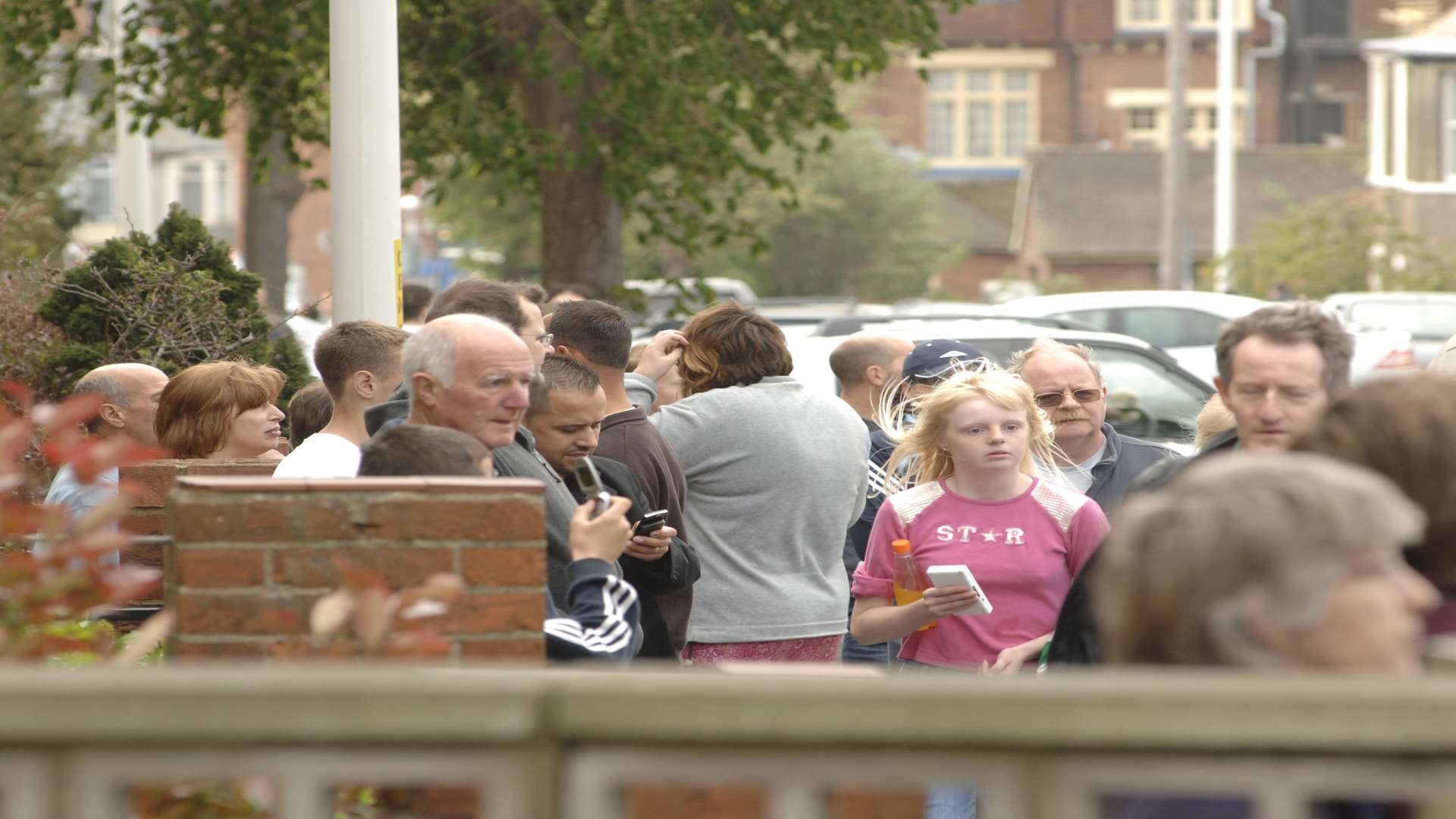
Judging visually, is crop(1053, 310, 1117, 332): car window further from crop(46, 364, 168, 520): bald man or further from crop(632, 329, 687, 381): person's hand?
crop(46, 364, 168, 520): bald man

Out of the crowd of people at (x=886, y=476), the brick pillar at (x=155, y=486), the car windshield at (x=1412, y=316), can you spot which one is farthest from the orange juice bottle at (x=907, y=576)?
the car windshield at (x=1412, y=316)

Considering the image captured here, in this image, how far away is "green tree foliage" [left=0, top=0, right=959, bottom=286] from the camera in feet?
42.7

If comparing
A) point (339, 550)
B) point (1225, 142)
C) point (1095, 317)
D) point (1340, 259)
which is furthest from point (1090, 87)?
point (339, 550)

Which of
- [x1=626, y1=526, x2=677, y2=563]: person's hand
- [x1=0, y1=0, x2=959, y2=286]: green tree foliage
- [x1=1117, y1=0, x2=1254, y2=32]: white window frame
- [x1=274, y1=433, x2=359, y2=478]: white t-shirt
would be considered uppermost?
[x1=1117, y1=0, x2=1254, y2=32]: white window frame

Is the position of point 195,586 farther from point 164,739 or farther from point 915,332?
point 915,332

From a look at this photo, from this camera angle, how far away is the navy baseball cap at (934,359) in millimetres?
7078

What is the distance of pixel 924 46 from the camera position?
46.8 feet

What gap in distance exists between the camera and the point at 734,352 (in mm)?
6086

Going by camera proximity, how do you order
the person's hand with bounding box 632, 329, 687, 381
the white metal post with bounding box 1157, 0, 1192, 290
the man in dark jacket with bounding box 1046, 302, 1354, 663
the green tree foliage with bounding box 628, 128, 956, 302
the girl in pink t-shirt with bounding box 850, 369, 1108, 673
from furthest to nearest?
the green tree foliage with bounding box 628, 128, 956, 302 → the white metal post with bounding box 1157, 0, 1192, 290 → the person's hand with bounding box 632, 329, 687, 381 → the girl in pink t-shirt with bounding box 850, 369, 1108, 673 → the man in dark jacket with bounding box 1046, 302, 1354, 663

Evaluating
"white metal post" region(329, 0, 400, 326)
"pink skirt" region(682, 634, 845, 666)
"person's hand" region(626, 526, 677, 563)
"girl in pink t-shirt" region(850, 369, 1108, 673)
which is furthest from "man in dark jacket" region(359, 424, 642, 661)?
"white metal post" region(329, 0, 400, 326)

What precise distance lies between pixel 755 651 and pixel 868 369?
1.76 m

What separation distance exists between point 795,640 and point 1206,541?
3.89 metres

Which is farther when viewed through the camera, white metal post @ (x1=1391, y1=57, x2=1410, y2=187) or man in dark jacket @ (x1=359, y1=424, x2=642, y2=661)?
white metal post @ (x1=1391, y1=57, x2=1410, y2=187)

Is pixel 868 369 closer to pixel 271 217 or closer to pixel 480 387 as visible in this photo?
pixel 480 387
